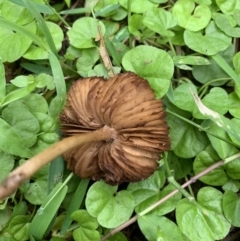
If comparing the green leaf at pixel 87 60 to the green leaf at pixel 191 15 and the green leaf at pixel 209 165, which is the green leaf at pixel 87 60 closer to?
the green leaf at pixel 191 15

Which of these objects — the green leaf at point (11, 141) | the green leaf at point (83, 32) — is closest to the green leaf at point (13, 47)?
the green leaf at point (83, 32)

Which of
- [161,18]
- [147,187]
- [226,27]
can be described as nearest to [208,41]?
[226,27]

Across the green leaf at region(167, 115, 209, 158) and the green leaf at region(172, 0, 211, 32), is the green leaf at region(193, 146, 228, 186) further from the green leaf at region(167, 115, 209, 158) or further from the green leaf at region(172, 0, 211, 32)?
the green leaf at region(172, 0, 211, 32)

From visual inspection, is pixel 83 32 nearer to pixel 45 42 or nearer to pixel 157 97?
pixel 45 42

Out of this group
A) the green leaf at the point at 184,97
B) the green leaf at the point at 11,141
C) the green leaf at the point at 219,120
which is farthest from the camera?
the green leaf at the point at 184,97

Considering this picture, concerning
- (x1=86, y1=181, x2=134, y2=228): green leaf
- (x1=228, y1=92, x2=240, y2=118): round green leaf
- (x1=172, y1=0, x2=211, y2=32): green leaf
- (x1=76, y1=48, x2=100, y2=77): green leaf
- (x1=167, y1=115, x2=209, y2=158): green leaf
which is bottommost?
(x1=86, y1=181, x2=134, y2=228): green leaf

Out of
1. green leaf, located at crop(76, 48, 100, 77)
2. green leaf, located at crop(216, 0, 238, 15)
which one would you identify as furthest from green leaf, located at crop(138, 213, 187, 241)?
green leaf, located at crop(216, 0, 238, 15)
